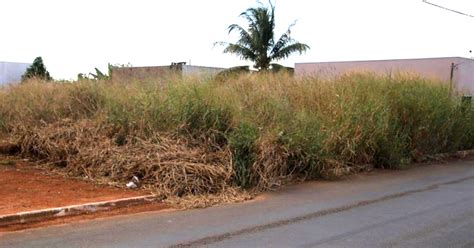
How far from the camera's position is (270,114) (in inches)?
534

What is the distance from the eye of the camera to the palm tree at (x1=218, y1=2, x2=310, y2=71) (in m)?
34.5

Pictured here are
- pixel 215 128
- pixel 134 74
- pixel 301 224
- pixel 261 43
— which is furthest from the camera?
pixel 261 43

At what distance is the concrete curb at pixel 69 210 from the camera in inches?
317

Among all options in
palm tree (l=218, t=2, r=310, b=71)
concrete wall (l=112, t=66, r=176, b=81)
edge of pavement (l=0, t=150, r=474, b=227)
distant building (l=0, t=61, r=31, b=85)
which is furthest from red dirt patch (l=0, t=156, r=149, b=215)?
distant building (l=0, t=61, r=31, b=85)

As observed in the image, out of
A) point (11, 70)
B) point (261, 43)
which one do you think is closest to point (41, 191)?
point (261, 43)

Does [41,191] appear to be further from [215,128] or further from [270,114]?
[270,114]

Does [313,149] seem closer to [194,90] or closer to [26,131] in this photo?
[194,90]

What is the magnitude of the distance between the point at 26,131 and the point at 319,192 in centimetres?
729

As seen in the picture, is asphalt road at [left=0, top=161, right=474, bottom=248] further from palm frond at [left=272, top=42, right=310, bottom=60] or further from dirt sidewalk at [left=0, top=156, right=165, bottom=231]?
palm frond at [left=272, top=42, right=310, bottom=60]

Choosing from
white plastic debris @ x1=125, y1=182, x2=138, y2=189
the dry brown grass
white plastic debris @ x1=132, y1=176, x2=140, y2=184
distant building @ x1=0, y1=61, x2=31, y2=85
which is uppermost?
distant building @ x1=0, y1=61, x2=31, y2=85

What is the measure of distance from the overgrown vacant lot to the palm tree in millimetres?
17178

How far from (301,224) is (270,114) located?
18.5ft

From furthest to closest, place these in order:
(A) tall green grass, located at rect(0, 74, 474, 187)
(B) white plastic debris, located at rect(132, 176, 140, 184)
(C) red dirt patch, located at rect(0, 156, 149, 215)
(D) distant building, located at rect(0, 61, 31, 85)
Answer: (D) distant building, located at rect(0, 61, 31, 85) < (A) tall green grass, located at rect(0, 74, 474, 187) < (B) white plastic debris, located at rect(132, 176, 140, 184) < (C) red dirt patch, located at rect(0, 156, 149, 215)

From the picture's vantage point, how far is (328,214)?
9016mm
